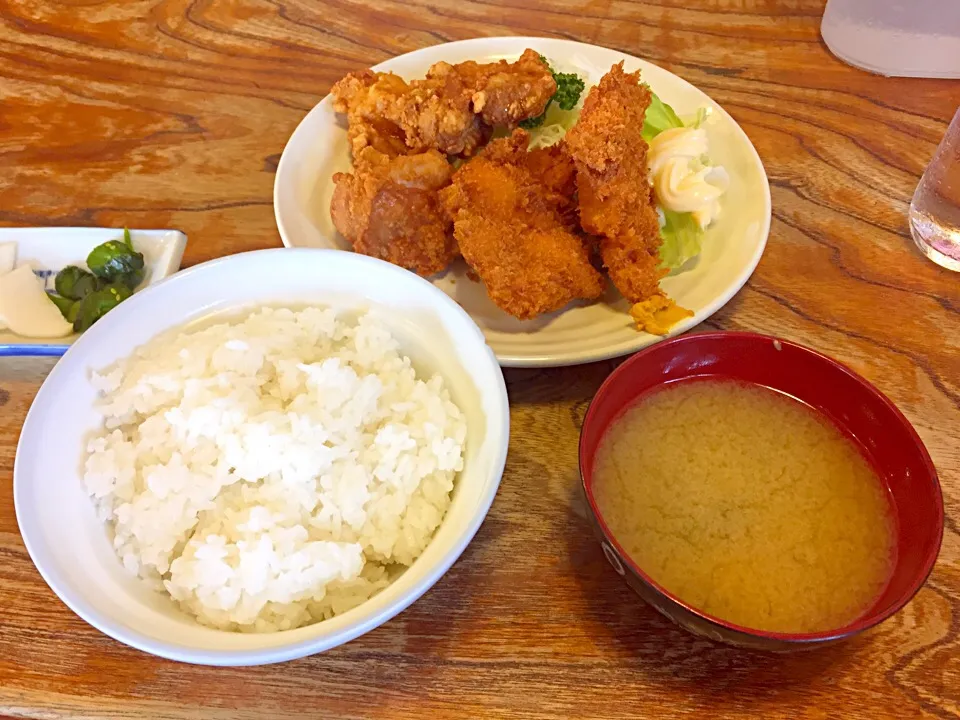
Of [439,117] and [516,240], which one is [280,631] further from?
[439,117]

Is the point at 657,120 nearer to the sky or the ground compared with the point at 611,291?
nearer to the sky

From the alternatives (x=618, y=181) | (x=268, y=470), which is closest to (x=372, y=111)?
(x=618, y=181)

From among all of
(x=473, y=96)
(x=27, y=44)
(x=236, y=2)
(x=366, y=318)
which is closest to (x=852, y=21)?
(x=473, y=96)

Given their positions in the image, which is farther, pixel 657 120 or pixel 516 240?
pixel 657 120

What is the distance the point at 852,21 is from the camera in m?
2.68

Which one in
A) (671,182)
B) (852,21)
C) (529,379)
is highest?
(852,21)

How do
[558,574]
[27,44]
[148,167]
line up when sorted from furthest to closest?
[27,44] < [148,167] < [558,574]

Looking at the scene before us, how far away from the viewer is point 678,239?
2021 mm

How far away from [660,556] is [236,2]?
9.84 feet

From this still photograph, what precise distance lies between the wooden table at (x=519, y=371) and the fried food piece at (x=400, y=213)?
0.41m

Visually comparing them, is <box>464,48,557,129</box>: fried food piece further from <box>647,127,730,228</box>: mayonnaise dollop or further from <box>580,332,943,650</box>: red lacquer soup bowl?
<box>580,332,943,650</box>: red lacquer soup bowl

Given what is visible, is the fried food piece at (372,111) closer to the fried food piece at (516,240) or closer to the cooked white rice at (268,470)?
the fried food piece at (516,240)

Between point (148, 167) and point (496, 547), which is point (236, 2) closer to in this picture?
point (148, 167)

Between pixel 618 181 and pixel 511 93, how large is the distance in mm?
571
